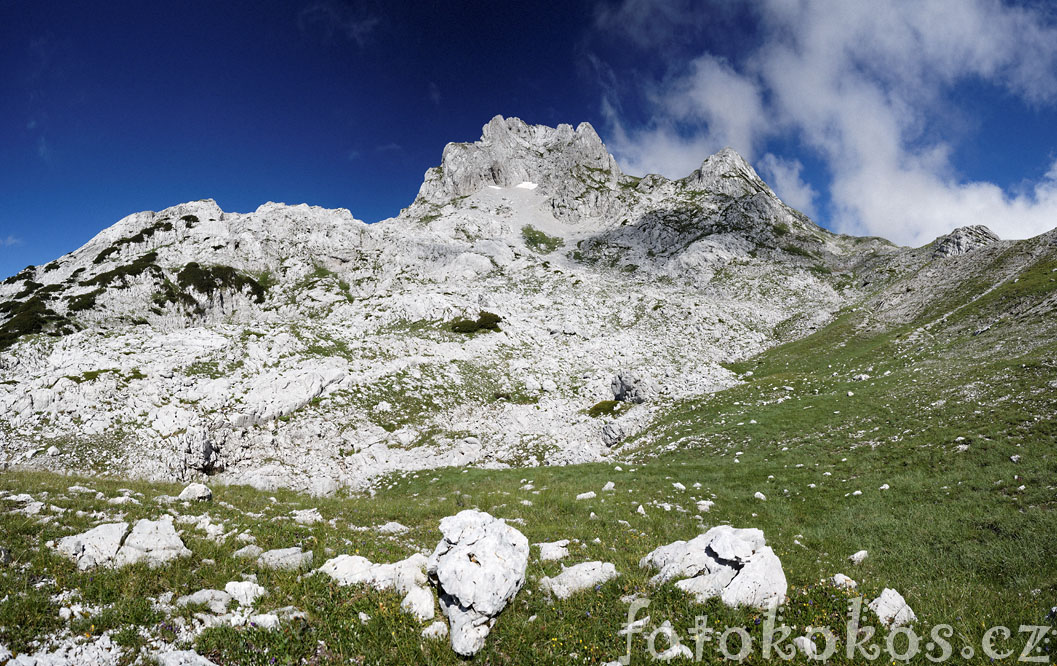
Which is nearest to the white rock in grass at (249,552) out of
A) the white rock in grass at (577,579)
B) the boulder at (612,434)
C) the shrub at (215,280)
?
the white rock in grass at (577,579)

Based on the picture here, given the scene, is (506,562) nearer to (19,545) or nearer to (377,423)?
(19,545)

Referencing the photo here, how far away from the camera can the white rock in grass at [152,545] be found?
8.26m

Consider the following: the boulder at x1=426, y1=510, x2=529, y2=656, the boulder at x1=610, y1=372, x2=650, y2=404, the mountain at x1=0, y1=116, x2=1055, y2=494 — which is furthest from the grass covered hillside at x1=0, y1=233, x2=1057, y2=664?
the boulder at x1=610, y1=372, x2=650, y2=404

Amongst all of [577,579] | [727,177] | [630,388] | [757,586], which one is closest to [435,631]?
[577,579]

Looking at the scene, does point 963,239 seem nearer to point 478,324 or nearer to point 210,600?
point 478,324

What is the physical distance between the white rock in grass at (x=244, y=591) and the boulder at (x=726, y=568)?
8.18 meters

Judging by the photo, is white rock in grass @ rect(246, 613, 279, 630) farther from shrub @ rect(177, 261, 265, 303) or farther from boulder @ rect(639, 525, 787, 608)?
shrub @ rect(177, 261, 265, 303)

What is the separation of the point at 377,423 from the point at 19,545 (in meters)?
25.4

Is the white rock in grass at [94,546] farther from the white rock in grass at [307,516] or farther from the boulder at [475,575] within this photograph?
the boulder at [475,575]

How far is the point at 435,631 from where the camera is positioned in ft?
24.4

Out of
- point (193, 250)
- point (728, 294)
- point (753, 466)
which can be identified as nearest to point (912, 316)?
point (728, 294)

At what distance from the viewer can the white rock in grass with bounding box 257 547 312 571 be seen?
29.7ft

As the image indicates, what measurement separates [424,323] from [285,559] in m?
47.8

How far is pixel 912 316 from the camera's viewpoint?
47.0 meters
